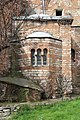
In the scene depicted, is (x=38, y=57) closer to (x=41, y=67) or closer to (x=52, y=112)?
(x=41, y=67)

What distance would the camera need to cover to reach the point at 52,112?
1160cm

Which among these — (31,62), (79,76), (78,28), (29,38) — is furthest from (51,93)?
(78,28)

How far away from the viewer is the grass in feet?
35.7

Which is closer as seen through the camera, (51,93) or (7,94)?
(7,94)

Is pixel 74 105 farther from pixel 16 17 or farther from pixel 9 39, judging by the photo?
pixel 16 17

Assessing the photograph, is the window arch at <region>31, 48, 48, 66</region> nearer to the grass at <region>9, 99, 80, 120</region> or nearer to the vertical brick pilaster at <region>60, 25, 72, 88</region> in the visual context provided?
the vertical brick pilaster at <region>60, 25, 72, 88</region>

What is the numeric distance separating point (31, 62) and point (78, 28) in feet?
26.6

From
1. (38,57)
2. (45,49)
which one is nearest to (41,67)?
(38,57)

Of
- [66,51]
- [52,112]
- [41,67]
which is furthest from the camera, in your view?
[66,51]

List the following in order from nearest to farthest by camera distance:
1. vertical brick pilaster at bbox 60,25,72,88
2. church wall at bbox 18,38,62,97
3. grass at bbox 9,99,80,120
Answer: grass at bbox 9,99,80,120
church wall at bbox 18,38,62,97
vertical brick pilaster at bbox 60,25,72,88

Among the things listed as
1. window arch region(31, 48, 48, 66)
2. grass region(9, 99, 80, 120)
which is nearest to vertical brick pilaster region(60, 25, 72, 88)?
window arch region(31, 48, 48, 66)

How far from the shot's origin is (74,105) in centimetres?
1245

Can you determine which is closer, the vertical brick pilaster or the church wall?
the church wall

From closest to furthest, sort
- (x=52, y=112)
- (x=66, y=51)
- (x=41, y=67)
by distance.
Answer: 1. (x=52, y=112)
2. (x=41, y=67)
3. (x=66, y=51)
